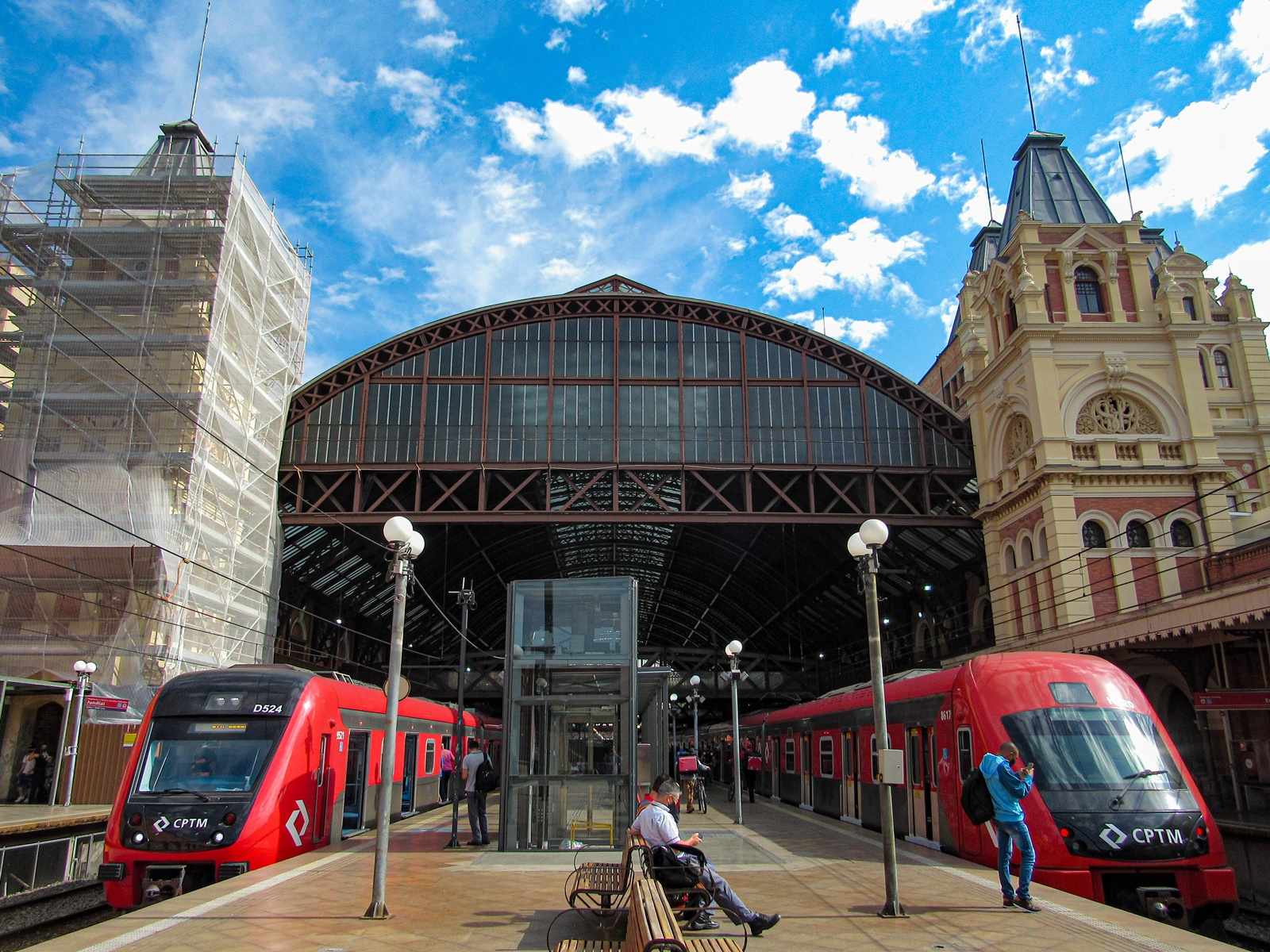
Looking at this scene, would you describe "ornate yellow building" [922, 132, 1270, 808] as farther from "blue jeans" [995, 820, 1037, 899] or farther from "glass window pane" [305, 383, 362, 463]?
"glass window pane" [305, 383, 362, 463]

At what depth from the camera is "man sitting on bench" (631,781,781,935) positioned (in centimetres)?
818

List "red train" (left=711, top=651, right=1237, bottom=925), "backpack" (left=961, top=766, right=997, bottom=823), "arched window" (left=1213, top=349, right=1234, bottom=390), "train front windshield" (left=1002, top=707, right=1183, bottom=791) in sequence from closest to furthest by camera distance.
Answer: "backpack" (left=961, top=766, right=997, bottom=823)
"red train" (left=711, top=651, right=1237, bottom=925)
"train front windshield" (left=1002, top=707, right=1183, bottom=791)
"arched window" (left=1213, top=349, right=1234, bottom=390)

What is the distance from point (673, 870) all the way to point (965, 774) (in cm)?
670

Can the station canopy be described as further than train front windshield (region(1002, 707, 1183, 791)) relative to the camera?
Yes

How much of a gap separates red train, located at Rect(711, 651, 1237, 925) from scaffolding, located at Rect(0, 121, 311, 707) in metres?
17.7

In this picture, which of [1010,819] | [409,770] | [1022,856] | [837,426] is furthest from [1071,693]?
[837,426]

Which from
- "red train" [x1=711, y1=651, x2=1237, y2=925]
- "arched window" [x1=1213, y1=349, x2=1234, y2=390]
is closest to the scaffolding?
"red train" [x1=711, y1=651, x2=1237, y2=925]

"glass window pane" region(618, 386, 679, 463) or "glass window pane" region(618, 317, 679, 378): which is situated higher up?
"glass window pane" region(618, 317, 679, 378)

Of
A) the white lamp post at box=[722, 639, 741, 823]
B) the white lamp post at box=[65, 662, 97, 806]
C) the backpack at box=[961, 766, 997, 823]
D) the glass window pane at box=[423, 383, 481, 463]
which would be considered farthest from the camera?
the glass window pane at box=[423, 383, 481, 463]

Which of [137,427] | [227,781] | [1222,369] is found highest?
[1222,369]

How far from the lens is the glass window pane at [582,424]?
105 ft

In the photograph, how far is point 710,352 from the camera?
33.9 metres

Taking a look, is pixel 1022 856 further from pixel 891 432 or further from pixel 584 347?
pixel 584 347

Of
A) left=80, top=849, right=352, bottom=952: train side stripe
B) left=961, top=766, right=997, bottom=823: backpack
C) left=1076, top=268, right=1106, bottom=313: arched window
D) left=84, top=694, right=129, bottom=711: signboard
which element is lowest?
left=80, top=849, right=352, bottom=952: train side stripe
